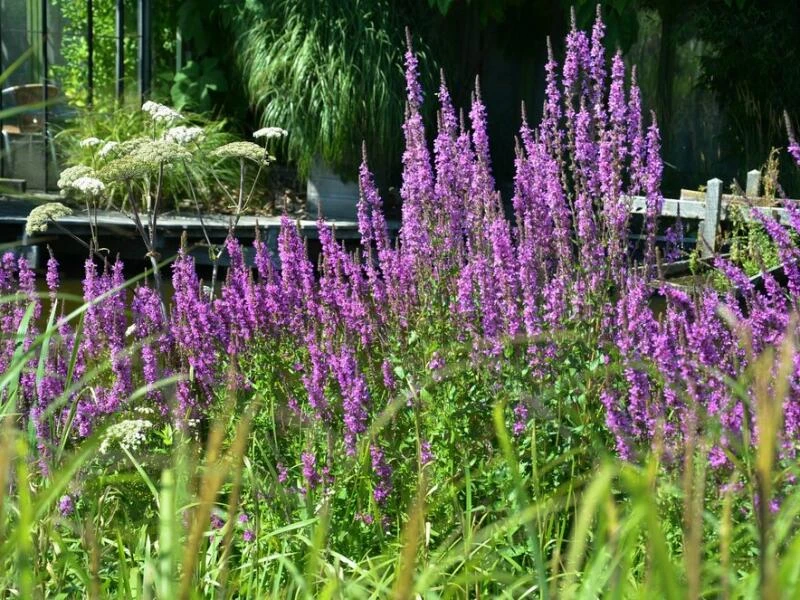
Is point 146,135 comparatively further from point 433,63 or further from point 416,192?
point 416,192

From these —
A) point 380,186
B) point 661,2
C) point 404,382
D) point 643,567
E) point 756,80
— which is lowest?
point 643,567

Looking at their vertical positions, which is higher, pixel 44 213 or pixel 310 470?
pixel 44 213

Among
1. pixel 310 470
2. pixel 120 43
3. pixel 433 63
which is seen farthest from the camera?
pixel 120 43

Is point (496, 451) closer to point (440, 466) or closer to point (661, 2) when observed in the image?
point (440, 466)

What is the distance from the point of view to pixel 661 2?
39.2 feet

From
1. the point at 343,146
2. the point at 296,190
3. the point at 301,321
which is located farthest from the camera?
the point at 296,190

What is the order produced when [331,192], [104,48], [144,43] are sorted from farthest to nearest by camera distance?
[104,48]
[144,43]
[331,192]

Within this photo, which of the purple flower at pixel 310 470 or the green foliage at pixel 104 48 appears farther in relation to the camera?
the green foliage at pixel 104 48

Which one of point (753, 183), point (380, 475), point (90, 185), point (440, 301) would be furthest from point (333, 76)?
point (380, 475)

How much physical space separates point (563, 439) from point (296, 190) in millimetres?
9104

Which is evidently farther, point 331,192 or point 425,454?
point 331,192


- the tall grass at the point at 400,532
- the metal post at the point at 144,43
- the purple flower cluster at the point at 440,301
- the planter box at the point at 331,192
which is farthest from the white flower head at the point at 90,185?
the metal post at the point at 144,43

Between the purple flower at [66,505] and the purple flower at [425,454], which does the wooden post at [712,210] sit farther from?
the purple flower at [66,505]

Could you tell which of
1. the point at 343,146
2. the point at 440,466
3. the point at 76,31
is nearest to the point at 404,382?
the point at 440,466
